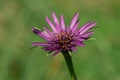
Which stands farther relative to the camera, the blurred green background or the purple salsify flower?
the blurred green background

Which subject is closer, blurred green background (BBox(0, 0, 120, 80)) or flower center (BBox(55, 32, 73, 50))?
flower center (BBox(55, 32, 73, 50))

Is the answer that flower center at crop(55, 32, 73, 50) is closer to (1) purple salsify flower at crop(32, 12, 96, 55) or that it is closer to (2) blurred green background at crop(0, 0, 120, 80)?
(1) purple salsify flower at crop(32, 12, 96, 55)

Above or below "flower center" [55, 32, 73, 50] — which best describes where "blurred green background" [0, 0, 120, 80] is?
above

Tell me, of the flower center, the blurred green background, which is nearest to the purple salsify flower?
the flower center

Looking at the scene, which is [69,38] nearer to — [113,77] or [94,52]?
[113,77]

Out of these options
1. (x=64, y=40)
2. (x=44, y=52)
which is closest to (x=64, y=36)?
(x=64, y=40)

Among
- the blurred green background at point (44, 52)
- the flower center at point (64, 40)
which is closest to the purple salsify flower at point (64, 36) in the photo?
the flower center at point (64, 40)

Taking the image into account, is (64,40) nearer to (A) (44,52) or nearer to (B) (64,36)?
(B) (64,36)
